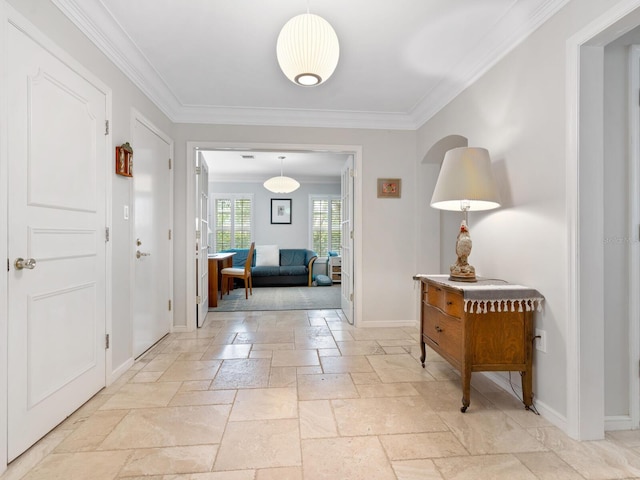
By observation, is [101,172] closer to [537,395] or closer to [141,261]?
[141,261]

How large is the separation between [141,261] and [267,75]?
6.39 ft

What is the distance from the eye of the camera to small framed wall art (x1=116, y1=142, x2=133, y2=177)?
2.46m

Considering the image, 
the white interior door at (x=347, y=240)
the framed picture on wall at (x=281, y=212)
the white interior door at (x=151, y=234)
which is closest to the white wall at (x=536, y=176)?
the white interior door at (x=347, y=240)

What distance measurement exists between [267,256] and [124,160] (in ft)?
16.4

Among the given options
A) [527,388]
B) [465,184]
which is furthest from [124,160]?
[527,388]

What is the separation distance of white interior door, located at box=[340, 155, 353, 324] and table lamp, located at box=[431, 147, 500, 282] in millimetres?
1851

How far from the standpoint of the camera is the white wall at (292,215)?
798cm

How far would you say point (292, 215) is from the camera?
808 cm

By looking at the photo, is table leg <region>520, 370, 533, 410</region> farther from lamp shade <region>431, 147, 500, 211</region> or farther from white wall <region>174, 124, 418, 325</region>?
white wall <region>174, 124, 418, 325</region>

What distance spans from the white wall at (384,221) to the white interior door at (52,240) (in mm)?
2192

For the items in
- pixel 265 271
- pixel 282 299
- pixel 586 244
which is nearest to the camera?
pixel 586 244

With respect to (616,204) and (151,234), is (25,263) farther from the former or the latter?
(616,204)

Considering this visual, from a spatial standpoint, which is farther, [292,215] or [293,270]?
[292,215]

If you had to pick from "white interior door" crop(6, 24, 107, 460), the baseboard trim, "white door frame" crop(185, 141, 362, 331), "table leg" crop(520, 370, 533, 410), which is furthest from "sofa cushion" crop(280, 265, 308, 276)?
"table leg" crop(520, 370, 533, 410)
